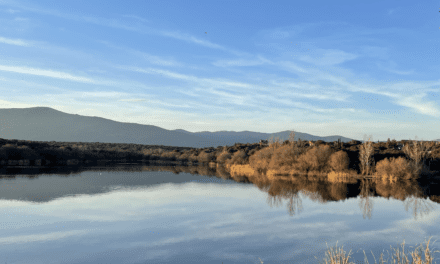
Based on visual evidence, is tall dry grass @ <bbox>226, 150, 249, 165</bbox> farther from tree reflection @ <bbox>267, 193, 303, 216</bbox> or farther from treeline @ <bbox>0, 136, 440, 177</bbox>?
tree reflection @ <bbox>267, 193, 303, 216</bbox>

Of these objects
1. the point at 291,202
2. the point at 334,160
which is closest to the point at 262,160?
the point at 334,160

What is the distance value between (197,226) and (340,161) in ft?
95.5

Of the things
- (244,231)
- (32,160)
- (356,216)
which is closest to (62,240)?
(244,231)

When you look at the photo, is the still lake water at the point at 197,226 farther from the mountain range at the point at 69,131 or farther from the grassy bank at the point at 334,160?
the mountain range at the point at 69,131

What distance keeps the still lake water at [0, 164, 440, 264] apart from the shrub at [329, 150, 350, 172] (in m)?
15.5

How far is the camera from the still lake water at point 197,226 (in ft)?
34.4

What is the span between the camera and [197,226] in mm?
14453

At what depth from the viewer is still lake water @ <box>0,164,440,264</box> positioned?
34.4ft

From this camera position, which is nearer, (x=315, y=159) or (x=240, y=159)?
(x=315, y=159)

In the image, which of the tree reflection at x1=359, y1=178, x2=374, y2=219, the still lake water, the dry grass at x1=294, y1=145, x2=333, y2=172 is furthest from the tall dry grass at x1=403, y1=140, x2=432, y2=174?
the still lake water

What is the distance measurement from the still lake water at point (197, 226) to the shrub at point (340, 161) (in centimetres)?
1548

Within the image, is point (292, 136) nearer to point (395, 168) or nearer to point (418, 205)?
point (395, 168)

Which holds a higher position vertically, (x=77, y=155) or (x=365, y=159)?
(x=365, y=159)

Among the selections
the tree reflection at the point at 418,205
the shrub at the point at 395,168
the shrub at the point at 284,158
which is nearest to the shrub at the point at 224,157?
the shrub at the point at 284,158
